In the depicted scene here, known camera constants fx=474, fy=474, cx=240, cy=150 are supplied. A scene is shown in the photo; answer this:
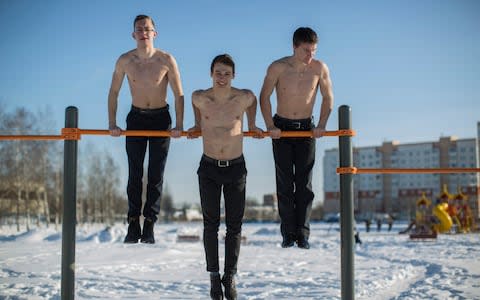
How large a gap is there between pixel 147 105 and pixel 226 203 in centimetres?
136

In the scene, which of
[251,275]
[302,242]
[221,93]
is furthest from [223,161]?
[251,275]

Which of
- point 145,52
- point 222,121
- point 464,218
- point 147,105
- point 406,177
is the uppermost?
point 145,52

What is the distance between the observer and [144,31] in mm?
4695

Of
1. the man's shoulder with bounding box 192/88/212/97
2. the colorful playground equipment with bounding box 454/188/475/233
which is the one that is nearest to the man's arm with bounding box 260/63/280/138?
the man's shoulder with bounding box 192/88/212/97

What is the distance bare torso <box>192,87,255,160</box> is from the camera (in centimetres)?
429

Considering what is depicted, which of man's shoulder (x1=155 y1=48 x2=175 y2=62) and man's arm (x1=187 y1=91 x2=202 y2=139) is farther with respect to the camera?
man's shoulder (x1=155 y1=48 x2=175 y2=62)

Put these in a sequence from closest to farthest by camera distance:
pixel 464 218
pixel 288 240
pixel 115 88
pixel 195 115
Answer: pixel 195 115 < pixel 288 240 < pixel 115 88 < pixel 464 218

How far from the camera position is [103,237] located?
23766 millimetres

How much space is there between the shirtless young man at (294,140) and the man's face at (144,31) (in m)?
1.24

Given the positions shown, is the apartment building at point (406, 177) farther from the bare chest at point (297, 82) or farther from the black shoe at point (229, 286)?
the black shoe at point (229, 286)

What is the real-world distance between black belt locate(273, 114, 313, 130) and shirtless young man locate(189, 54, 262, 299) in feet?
1.77

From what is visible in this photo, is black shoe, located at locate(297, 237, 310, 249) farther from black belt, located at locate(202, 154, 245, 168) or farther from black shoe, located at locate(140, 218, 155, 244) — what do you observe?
black shoe, located at locate(140, 218, 155, 244)

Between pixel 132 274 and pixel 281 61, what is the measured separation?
8452mm

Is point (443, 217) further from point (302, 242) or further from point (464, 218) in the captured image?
point (302, 242)
